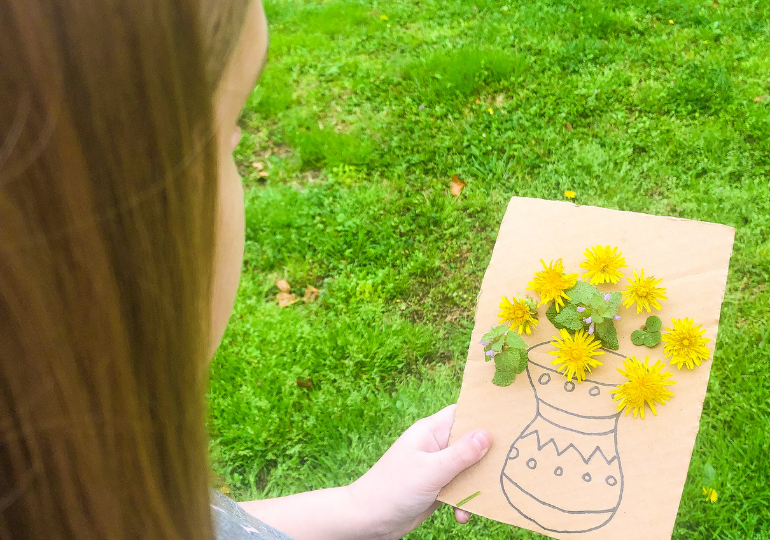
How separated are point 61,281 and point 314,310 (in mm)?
2051

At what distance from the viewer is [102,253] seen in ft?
1.55

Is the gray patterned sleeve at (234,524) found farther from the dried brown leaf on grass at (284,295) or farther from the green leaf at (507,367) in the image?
the dried brown leaf on grass at (284,295)

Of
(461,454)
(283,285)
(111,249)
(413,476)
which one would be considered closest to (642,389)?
(461,454)

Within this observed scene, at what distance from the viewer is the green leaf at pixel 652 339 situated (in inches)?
48.4

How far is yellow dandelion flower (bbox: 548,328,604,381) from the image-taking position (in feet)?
4.10

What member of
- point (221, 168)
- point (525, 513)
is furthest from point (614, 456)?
point (221, 168)

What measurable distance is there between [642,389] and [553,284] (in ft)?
0.96

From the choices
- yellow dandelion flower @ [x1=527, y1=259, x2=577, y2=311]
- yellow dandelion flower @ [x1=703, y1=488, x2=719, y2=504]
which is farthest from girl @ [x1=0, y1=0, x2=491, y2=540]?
yellow dandelion flower @ [x1=703, y1=488, x2=719, y2=504]

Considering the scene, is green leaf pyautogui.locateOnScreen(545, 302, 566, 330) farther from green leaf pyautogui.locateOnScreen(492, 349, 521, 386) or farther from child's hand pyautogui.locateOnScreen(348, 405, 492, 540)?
child's hand pyautogui.locateOnScreen(348, 405, 492, 540)

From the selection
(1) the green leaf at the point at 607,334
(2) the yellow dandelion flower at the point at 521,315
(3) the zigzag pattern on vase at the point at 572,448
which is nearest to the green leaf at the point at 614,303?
(1) the green leaf at the point at 607,334

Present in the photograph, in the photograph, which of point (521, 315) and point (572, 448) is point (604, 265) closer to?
point (521, 315)

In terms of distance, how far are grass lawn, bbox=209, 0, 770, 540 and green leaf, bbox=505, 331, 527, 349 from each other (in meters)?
0.96

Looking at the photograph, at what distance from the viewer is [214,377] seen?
235 centimetres

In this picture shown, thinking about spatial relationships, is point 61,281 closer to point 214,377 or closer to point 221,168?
point 221,168
